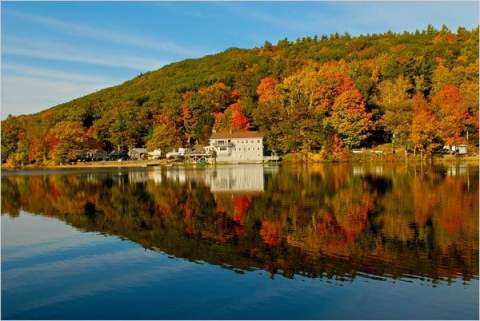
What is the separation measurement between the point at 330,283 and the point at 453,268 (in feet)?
12.3

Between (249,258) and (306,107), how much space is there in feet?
189

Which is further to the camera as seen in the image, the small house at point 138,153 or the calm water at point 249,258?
the small house at point 138,153

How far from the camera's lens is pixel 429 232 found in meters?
17.5

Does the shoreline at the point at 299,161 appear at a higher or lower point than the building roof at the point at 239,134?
lower

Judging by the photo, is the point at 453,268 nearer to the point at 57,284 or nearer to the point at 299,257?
the point at 299,257

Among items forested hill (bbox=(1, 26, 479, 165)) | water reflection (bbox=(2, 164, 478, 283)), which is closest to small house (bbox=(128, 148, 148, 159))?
forested hill (bbox=(1, 26, 479, 165))

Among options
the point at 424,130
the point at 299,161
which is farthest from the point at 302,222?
the point at 299,161

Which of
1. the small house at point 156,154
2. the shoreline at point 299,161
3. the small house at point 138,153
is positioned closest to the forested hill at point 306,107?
the small house at point 156,154

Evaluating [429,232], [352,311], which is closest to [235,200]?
[429,232]

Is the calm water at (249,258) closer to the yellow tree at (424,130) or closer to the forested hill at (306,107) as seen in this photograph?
the yellow tree at (424,130)

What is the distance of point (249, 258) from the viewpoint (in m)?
14.8

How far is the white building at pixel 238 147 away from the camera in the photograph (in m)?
73.4

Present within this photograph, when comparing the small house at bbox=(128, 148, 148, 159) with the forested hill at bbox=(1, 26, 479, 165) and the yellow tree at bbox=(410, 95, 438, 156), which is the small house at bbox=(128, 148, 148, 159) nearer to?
the forested hill at bbox=(1, 26, 479, 165)

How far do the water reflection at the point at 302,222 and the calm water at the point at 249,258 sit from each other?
8cm
